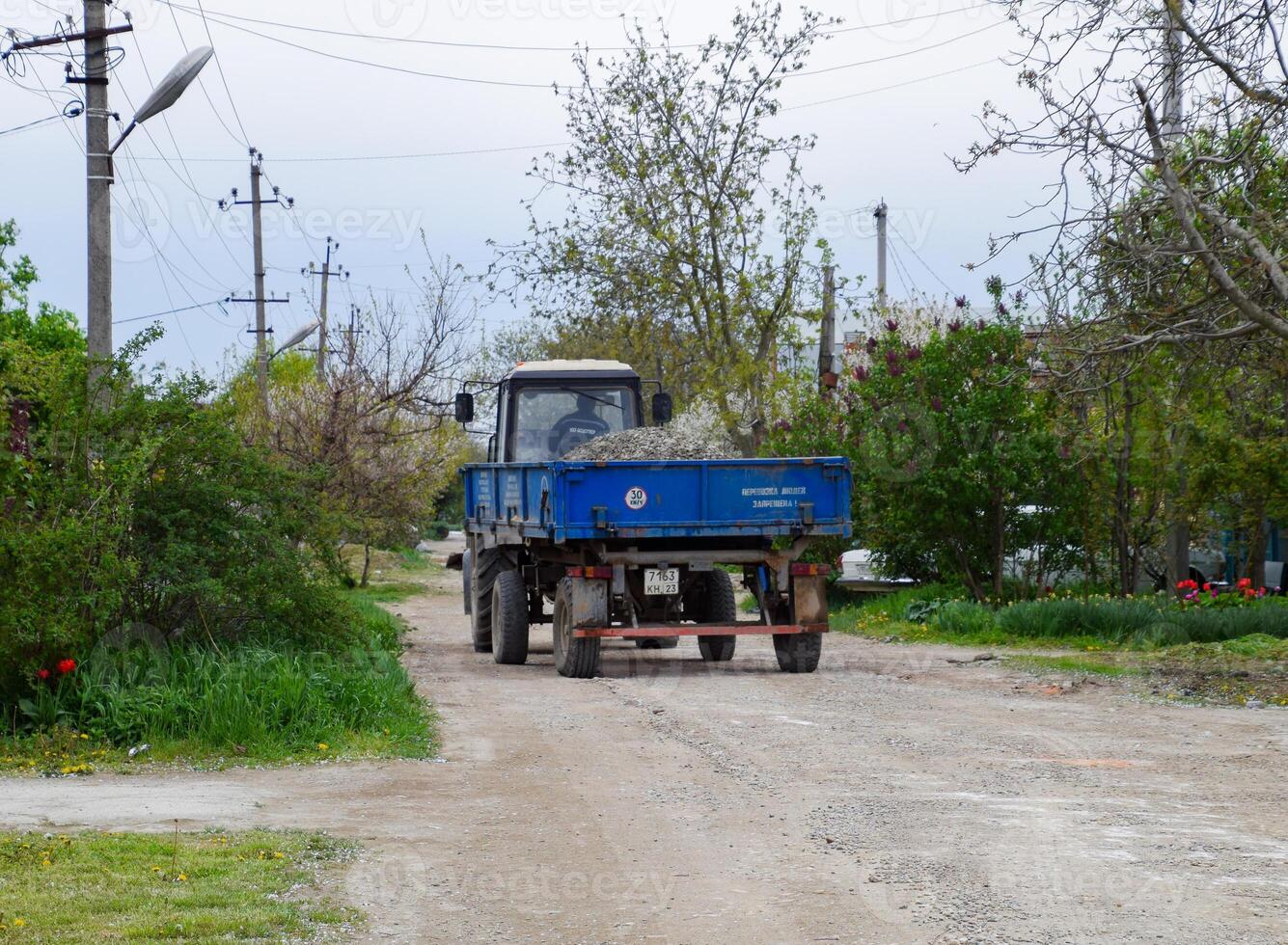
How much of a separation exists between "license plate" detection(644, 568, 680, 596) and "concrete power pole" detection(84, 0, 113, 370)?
5.43 meters

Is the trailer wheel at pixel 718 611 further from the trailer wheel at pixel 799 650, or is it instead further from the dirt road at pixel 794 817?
the dirt road at pixel 794 817

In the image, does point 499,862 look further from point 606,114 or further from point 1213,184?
point 606,114

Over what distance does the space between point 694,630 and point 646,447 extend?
1.99 metres

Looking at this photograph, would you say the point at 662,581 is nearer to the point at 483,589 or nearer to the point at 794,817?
the point at 483,589

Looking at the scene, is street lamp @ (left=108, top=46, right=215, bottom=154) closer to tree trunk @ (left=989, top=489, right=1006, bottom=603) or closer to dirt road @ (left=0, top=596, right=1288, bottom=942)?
dirt road @ (left=0, top=596, right=1288, bottom=942)

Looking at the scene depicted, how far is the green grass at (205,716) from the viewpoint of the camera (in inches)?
382

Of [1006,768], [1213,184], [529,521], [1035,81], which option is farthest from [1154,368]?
[1006,768]

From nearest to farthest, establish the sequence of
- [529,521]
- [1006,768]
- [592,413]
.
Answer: [1006,768] → [529,521] → [592,413]

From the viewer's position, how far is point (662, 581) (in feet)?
47.6

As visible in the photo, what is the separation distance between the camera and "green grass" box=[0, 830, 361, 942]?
5.68m

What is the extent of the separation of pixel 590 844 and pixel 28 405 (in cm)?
641

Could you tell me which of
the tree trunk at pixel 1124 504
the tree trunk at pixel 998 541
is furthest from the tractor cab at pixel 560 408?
the tree trunk at pixel 1124 504

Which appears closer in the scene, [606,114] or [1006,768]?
[1006,768]

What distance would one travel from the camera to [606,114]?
2823cm
